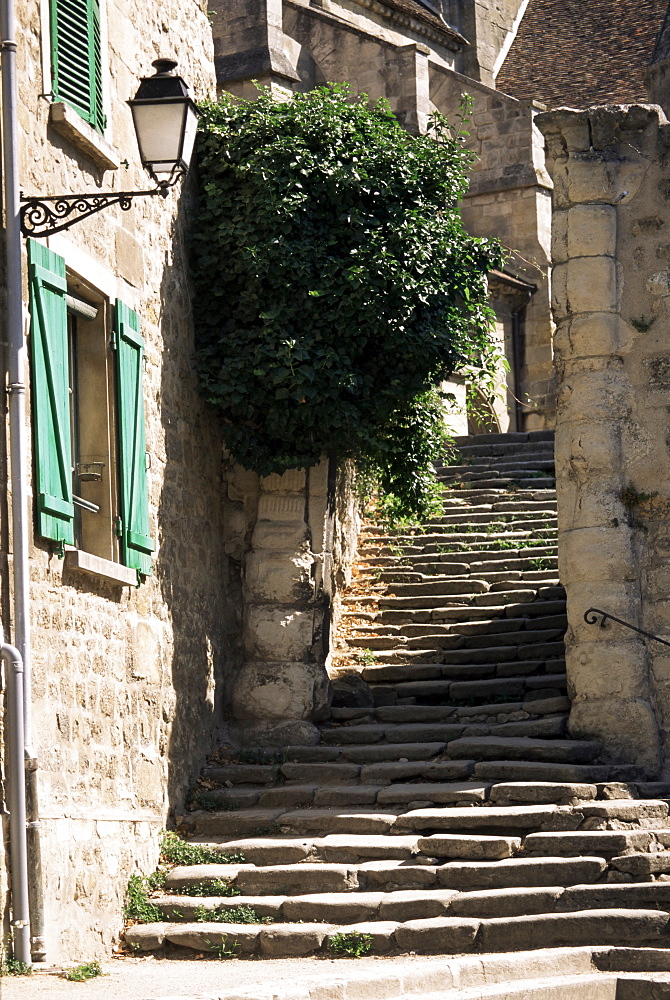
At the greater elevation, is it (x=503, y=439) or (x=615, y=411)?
(x=503, y=439)

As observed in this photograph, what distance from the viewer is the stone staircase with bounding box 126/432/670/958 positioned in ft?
26.8

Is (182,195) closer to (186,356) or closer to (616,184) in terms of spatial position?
(186,356)

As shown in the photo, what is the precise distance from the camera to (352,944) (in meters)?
7.89

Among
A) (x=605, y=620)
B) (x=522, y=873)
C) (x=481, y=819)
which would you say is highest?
(x=605, y=620)

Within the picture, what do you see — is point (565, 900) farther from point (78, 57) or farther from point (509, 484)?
point (509, 484)

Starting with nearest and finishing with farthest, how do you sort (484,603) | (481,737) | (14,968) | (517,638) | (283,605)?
(14,968) → (481,737) → (283,605) → (517,638) → (484,603)

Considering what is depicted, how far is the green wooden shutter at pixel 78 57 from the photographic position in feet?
27.5

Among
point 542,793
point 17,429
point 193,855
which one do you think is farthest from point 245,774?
point 17,429

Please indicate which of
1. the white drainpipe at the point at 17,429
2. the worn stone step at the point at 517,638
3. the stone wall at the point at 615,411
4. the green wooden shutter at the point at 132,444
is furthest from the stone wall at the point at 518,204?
the white drainpipe at the point at 17,429

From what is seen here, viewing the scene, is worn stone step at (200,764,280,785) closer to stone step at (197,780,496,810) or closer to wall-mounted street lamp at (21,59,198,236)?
stone step at (197,780,496,810)

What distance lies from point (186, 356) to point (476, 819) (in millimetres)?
3746

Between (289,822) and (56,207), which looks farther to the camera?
(289,822)

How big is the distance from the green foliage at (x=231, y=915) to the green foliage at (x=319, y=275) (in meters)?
3.41

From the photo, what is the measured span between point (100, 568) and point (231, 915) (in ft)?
6.61
